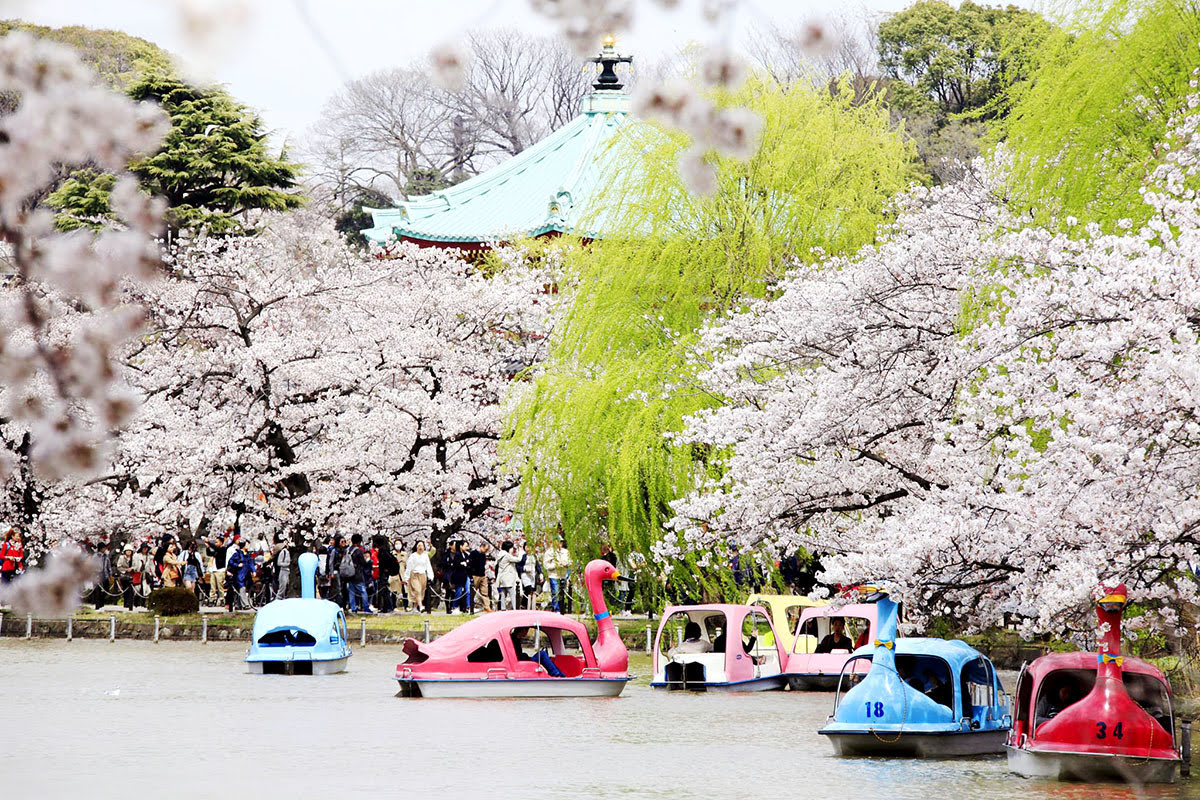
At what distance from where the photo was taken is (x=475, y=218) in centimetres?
4897

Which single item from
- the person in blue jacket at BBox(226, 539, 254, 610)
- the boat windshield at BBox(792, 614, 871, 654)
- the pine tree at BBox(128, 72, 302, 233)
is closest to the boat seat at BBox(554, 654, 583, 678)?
the boat windshield at BBox(792, 614, 871, 654)

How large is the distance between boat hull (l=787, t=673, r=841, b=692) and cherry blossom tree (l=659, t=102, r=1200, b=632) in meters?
2.36

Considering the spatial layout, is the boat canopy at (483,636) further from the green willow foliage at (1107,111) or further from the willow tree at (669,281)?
the green willow foliage at (1107,111)

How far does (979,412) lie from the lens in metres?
17.6

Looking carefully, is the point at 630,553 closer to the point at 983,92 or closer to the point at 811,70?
the point at 811,70

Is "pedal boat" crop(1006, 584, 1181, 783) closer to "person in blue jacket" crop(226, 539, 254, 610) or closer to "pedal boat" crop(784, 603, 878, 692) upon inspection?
"pedal boat" crop(784, 603, 878, 692)

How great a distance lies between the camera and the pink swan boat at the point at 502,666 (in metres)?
21.8

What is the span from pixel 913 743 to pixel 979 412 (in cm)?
389

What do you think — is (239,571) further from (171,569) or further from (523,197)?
(523,197)

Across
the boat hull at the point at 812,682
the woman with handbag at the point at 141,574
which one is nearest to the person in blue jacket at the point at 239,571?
the woman with handbag at the point at 141,574

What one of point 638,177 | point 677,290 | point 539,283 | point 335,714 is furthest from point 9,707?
point 539,283

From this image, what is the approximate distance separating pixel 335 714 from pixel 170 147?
22386mm

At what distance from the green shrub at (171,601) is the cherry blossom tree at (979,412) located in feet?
40.2

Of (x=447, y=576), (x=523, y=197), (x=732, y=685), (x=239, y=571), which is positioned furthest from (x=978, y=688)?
(x=523, y=197)
